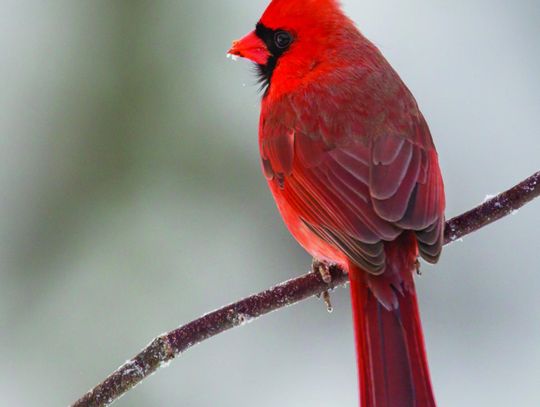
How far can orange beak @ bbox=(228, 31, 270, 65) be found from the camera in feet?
13.9

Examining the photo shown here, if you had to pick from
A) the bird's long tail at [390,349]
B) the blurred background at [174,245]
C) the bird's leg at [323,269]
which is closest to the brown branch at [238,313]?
the bird's leg at [323,269]

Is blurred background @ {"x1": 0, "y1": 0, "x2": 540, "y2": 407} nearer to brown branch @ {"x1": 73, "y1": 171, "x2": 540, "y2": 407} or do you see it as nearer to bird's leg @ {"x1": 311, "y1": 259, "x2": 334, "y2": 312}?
bird's leg @ {"x1": 311, "y1": 259, "x2": 334, "y2": 312}

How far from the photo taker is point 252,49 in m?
4.24

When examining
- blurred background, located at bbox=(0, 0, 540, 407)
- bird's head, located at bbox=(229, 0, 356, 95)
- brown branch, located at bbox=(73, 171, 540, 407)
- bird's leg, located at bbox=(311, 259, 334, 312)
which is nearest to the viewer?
brown branch, located at bbox=(73, 171, 540, 407)

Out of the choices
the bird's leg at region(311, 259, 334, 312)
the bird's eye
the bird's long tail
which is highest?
the bird's eye

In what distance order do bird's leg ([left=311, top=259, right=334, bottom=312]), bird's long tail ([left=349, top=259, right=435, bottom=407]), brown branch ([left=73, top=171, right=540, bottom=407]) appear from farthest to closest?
1. bird's leg ([left=311, top=259, right=334, bottom=312])
2. bird's long tail ([left=349, top=259, right=435, bottom=407])
3. brown branch ([left=73, top=171, right=540, bottom=407])

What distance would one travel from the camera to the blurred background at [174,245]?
5.62m

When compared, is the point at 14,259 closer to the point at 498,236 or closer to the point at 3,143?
the point at 3,143

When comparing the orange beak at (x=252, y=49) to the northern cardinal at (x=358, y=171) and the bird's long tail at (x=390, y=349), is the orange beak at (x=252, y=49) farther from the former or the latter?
the bird's long tail at (x=390, y=349)

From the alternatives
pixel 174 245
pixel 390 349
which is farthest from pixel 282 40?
pixel 174 245

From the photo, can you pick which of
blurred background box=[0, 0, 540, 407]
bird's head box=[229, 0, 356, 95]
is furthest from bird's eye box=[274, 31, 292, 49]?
blurred background box=[0, 0, 540, 407]

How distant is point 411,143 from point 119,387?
1.50 metres

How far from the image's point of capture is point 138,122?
5.76m

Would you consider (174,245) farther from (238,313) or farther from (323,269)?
Answer: (238,313)
